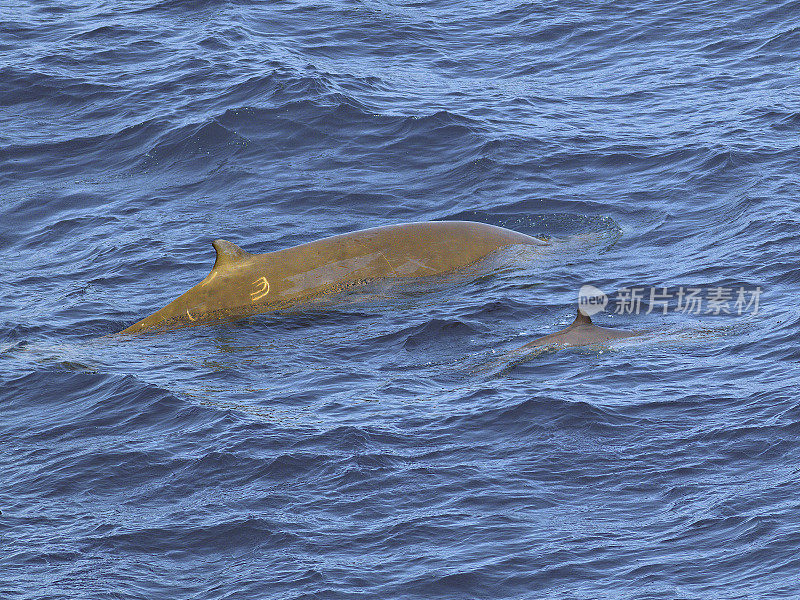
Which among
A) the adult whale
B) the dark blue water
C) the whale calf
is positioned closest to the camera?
the dark blue water

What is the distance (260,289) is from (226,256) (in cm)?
57

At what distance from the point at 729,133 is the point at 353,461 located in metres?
11.7

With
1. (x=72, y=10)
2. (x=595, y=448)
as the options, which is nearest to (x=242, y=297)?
(x=595, y=448)

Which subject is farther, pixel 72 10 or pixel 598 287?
pixel 72 10

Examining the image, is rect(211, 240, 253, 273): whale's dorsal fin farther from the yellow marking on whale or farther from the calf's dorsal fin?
the calf's dorsal fin

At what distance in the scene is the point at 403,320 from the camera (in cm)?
1451

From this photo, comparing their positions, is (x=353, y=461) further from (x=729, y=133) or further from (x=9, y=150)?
(x=9, y=150)

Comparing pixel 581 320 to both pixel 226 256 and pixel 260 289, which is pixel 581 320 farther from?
pixel 226 256

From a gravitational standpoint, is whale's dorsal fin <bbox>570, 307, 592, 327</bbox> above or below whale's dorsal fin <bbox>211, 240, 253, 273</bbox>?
below

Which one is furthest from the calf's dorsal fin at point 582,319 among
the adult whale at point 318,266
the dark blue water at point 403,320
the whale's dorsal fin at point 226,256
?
the whale's dorsal fin at point 226,256

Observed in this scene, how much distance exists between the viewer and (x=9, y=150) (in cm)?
2211

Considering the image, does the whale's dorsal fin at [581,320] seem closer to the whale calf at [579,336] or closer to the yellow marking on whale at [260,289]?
the whale calf at [579,336]

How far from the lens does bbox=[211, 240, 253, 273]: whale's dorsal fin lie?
15.0 m

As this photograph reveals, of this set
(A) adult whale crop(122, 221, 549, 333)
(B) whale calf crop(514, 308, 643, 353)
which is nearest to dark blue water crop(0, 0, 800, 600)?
(B) whale calf crop(514, 308, 643, 353)
